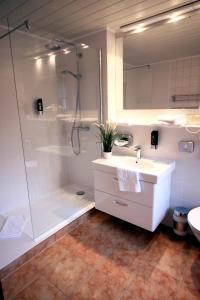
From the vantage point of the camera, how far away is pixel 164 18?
193 cm

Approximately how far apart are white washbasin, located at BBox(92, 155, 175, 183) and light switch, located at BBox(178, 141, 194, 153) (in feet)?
0.59

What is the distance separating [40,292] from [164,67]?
94.7 inches

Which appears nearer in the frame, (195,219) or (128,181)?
(195,219)

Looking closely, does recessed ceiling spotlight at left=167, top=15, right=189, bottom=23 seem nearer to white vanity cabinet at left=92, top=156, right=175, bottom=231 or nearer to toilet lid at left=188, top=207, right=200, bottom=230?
white vanity cabinet at left=92, top=156, right=175, bottom=231

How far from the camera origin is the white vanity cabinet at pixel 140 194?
5.75 feet

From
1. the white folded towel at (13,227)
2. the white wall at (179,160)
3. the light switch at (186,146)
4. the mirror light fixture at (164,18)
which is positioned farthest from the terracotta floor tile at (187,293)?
the mirror light fixture at (164,18)

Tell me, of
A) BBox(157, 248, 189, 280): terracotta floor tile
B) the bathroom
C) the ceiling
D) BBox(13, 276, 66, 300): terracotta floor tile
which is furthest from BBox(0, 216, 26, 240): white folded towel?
the ceiling

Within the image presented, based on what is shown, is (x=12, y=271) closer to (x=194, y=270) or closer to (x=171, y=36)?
(x=194, y=270)

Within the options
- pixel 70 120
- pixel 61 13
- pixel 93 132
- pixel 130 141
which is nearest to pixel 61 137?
pixel 70 120

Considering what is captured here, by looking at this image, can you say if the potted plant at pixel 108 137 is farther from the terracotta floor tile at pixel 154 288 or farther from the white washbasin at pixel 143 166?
the terracotta floor tile at pixel 154 288

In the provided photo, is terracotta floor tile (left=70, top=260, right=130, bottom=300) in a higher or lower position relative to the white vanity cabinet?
lower

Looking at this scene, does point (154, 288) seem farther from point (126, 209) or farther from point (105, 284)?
point (126, 209)

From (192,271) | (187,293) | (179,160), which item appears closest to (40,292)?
(187,293)

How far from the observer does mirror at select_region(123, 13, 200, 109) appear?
1896 mm
